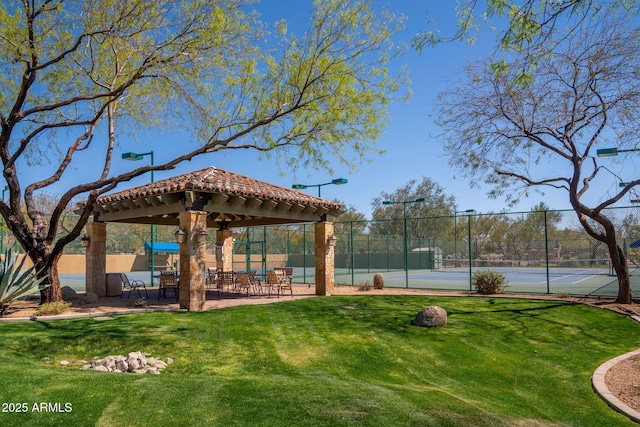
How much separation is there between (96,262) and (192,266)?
571 centimetres

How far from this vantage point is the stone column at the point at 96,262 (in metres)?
16.4

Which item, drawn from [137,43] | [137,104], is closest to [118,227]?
[137,104]

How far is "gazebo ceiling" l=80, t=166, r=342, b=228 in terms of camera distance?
43.0 feet

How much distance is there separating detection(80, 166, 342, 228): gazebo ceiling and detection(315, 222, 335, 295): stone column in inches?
16.8

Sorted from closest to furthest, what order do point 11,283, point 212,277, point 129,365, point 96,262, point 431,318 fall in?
1. point 129,365
2. point 431,318
3. point 11,283
4. point 96,262
5. point 212,277

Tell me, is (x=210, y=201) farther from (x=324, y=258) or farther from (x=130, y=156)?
(x=130, y=156)

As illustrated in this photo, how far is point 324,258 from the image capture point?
17141 mm

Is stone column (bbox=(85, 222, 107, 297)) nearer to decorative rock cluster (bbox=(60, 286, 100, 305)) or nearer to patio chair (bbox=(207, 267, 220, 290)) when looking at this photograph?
decorative rock cluster (bbox=(60, 286, 100, 305))

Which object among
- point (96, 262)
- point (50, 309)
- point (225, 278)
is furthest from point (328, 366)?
point (96, 262)

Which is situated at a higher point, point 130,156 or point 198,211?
point 130,156

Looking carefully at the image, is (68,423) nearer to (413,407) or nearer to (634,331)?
(413,407)

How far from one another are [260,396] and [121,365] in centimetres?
300

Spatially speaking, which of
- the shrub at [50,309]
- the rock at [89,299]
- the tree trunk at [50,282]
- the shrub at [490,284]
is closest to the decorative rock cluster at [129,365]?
the shrub at [50,309]

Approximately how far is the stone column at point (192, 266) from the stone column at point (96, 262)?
5.10 metres
